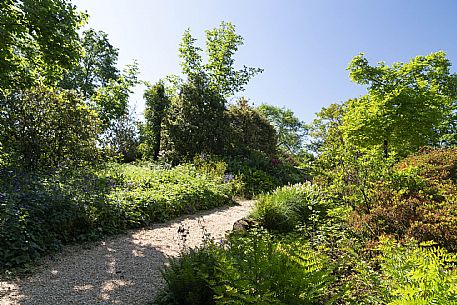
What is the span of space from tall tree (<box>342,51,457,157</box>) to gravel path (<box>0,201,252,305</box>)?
6189mm

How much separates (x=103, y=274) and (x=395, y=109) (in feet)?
29.4

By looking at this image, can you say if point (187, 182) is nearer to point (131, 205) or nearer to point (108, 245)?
point (131, 205)

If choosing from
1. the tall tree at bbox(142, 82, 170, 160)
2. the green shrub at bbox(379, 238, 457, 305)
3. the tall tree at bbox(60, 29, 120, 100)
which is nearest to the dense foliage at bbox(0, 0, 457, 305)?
the green shrub at bbox(379, 238, 457, 305)

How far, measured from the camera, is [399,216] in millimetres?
3947

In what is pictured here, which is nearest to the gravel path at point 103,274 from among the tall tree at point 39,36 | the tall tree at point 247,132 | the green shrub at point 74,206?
the green shrub at point 74,206

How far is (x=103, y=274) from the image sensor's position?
13.2 ft

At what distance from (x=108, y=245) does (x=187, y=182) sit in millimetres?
3966

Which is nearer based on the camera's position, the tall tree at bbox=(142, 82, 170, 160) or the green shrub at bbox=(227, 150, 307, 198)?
the green shrub at bbox=(227, 150, 307, 198)

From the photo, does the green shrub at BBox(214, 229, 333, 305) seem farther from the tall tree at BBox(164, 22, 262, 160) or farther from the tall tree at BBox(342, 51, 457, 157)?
the tall tree at BBox(164, 22, 262, 160)

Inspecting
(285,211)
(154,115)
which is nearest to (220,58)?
(154,115)

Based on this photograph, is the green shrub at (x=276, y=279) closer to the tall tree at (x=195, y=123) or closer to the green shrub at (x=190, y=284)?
the green shrub at (x=190, y=284)

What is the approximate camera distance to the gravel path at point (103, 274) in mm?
3361

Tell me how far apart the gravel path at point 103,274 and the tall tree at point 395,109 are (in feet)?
20.3

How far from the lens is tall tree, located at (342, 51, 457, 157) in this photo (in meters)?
9.25
